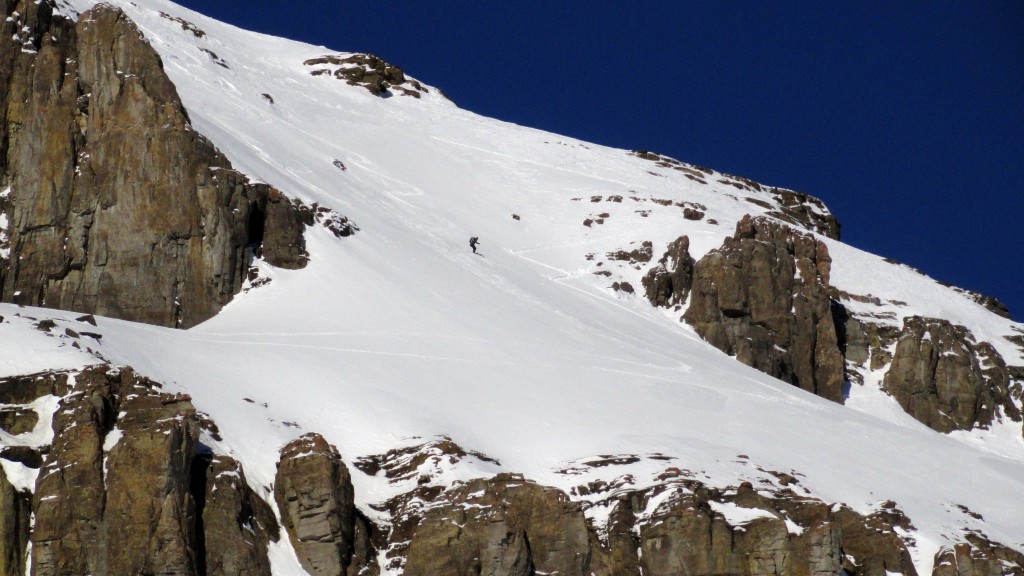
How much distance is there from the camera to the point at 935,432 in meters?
90.8

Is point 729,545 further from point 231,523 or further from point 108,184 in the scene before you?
point 108,184

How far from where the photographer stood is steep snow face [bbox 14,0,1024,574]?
66125 mm

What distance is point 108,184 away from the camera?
253 feet

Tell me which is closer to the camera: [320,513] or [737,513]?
[320,513]

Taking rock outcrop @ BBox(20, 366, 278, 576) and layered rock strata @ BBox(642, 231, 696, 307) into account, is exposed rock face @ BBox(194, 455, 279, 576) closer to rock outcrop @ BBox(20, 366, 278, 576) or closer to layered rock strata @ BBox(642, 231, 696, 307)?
rock outcrop @ BBox(20, 366, 278, 576)

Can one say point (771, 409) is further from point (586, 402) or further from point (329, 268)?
point (329, 268)

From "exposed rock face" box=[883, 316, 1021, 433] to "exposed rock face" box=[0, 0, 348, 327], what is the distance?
127 feet

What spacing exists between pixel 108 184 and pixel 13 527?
27.9 m

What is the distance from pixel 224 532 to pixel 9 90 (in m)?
32.3

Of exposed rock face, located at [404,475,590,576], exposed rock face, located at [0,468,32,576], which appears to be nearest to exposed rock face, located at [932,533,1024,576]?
exposed rock face, located at [404,475,590,576]

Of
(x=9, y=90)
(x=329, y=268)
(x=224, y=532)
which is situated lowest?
(x=224, y=532)

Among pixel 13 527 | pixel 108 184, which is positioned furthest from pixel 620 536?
pixel 108 184

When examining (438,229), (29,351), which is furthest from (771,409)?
(29,351)

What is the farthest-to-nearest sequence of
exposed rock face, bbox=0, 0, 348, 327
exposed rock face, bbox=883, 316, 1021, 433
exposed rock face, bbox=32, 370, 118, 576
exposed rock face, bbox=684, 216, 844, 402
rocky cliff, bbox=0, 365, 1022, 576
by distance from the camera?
exposed rock face, bbox=883, 316, 1021, 433
exposed rock face, bbox=684, 216, 844, 402
exposed rock face, bbox=0, 0, 348, 327
rocky cliff, bbox=0, 365, 1022, 576
exposed rock face, bbox=32, 370, 118, 576
